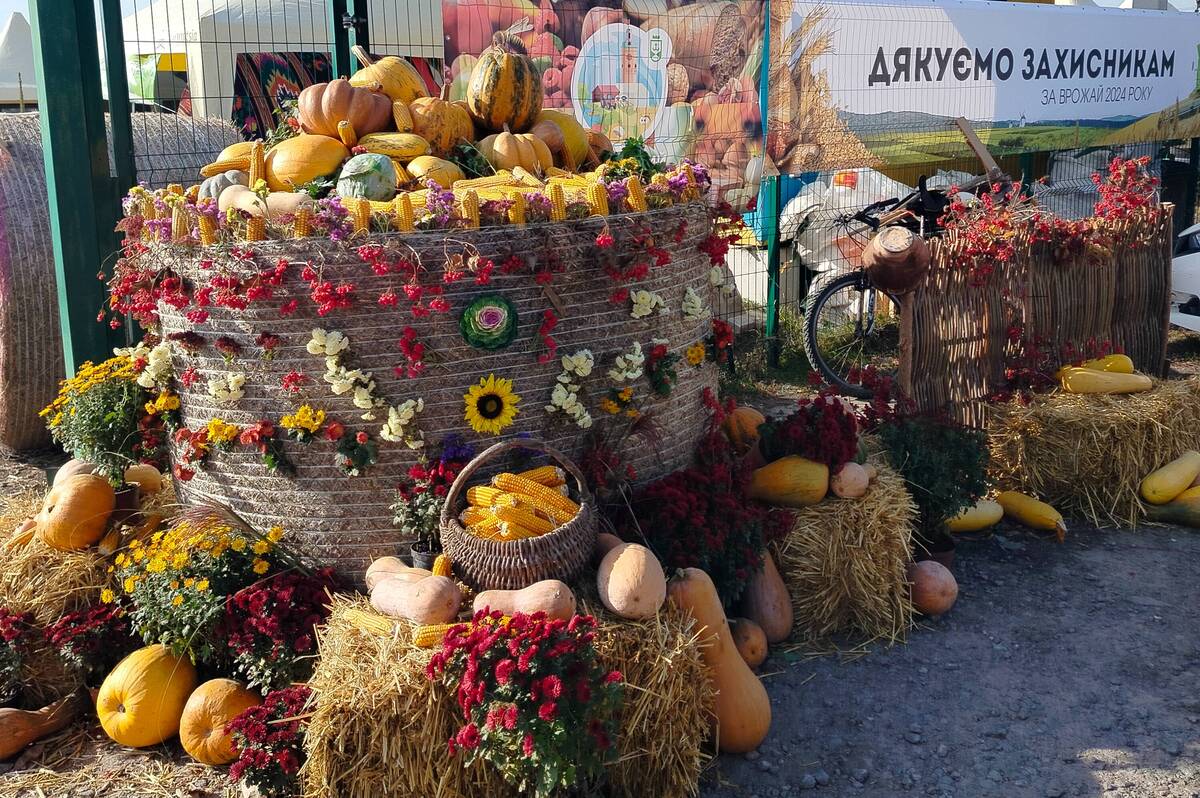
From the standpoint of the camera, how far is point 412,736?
3342mm

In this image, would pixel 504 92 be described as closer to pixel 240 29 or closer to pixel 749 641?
pixel 749 641

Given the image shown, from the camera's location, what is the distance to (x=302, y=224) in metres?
3.90

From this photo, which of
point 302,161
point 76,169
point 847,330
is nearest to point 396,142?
point 302,161

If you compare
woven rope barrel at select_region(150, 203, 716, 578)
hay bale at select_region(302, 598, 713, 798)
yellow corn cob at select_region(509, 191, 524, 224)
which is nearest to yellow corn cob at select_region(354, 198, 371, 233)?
woven rope barrel at select_region(150, 203, 716, 578)

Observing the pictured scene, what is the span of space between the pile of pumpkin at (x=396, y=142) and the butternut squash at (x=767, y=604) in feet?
5.74

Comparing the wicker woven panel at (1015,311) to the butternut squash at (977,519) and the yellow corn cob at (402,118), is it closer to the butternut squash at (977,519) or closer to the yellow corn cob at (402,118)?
the butternut squash at (977,519)

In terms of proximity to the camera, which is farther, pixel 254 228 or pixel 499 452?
pixel 254 228

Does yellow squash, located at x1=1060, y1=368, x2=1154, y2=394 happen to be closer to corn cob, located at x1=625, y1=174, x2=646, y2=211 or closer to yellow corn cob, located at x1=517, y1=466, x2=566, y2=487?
corn cob, located at x1=625, y1=174, x2=646, y2=211

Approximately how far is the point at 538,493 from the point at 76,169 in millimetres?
3180

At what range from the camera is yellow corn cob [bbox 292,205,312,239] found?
12.8 feet

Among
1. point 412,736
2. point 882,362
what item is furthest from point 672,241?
point 882,362

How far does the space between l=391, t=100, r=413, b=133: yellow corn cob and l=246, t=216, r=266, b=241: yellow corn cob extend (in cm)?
105

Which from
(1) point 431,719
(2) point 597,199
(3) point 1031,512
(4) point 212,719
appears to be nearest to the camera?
(1) point 431,719

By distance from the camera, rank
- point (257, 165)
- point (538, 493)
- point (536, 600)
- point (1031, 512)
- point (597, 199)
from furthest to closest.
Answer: point (1031, 512), point (257, 165), point (597, 199), point (538, 493), point (536, 600)
